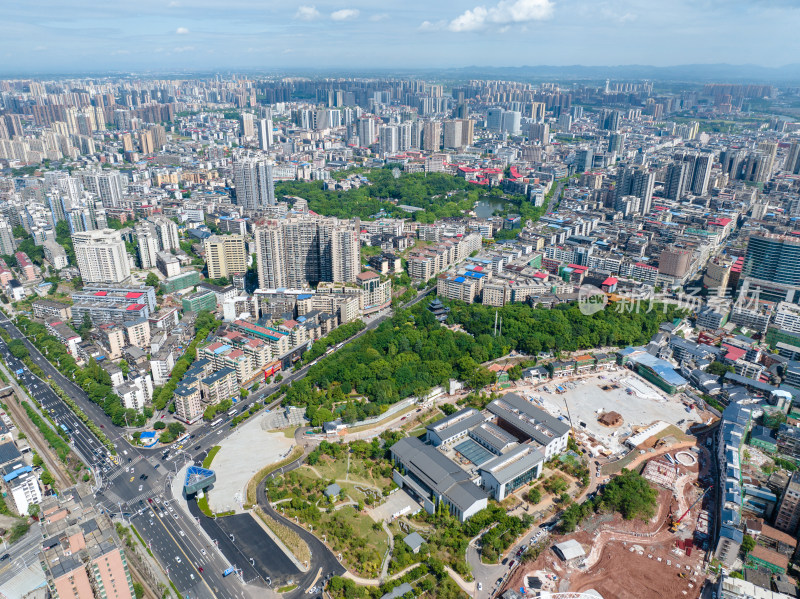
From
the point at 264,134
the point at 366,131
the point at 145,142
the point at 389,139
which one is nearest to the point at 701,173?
the point at 389,139

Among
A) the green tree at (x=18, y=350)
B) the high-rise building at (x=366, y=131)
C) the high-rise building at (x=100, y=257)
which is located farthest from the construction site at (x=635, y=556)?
the high-rise building at (x=366, y=131)

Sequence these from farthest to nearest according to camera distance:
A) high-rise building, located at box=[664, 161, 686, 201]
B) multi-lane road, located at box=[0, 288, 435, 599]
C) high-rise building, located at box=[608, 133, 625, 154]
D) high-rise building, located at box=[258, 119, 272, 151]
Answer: high-rise building, located at box=[258, 119, 272, 151] → high-rise building, located at box=[608, 133, 625, 154] → high-rise building, located at box=[664, 161, 686, 201] → multi-lane road, located at box=[0, 288, 435, 599]

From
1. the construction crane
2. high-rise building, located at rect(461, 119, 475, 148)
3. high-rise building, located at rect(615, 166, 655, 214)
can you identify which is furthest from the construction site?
high-rise building, located at rect(461, 119, 475, 148)

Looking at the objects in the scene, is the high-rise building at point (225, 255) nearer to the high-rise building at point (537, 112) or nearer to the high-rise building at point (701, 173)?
the high-rise building at point (701, 173)

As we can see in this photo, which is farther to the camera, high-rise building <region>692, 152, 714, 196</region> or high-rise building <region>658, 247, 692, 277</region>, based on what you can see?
high-rise building <region>692, 152, 714, 196</region>

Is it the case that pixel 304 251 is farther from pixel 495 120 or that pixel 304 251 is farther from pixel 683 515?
pixel 495 120

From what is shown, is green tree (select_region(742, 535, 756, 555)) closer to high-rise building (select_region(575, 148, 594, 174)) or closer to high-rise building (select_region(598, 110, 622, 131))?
high-rise building (select_region(575, 148, 594, 174))
